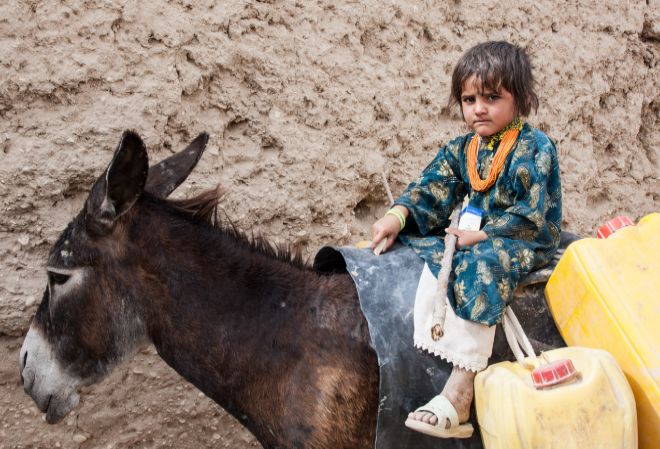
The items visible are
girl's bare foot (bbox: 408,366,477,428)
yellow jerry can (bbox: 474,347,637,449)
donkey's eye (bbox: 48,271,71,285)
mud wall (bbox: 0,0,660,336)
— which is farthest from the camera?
mud wall (bbox: 0,0,660,336)

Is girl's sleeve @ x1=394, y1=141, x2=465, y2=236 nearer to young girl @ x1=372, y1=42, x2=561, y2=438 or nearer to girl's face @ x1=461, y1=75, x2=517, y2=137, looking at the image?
young girl @ x1=372, y1=42, x2=561, y2=438

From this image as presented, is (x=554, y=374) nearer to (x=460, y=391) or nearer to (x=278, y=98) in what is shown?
(x=460, y=391)

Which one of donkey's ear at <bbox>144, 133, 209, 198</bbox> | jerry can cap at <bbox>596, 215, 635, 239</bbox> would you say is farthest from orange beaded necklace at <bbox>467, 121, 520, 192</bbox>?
donkey's ear at <bbox>144, 133, 209, 198</bbox>

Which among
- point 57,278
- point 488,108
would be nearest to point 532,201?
point 488,108

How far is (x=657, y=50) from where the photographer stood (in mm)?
4969

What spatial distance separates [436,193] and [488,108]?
1.29ft

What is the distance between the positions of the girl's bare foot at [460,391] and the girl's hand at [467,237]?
1.32 feet

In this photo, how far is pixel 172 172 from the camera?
7.95 feet

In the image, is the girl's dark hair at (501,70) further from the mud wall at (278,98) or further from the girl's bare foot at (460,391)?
the mud wall at (278,98)

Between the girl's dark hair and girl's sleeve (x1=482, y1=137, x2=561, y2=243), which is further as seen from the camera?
the girl's dark hair

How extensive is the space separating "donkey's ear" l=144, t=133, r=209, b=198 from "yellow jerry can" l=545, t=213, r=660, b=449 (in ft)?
4.32

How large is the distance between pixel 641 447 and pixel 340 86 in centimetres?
240

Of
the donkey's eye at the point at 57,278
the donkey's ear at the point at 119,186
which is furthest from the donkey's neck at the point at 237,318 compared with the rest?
the donkey's eye at the point at 57,278

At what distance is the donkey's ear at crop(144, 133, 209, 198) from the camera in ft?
7.80
